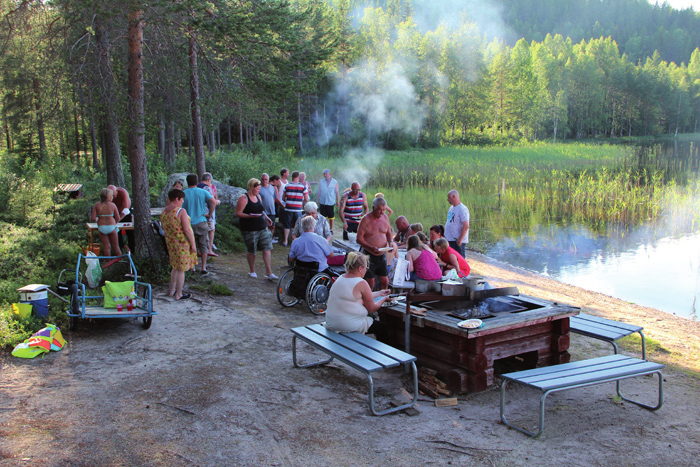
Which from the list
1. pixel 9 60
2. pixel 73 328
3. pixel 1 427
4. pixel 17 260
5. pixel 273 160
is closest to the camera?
pixel 1 427

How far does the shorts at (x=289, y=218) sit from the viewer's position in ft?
36.1

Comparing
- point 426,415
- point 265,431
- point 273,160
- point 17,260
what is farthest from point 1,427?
point 273,160

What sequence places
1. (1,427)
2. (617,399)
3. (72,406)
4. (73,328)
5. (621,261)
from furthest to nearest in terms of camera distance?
(621,261)
(73,328)
(617,399)
(72,406)
(1,427)

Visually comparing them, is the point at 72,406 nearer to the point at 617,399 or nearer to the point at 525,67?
the point at 617,399

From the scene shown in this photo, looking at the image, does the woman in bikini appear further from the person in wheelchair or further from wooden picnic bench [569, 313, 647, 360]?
wooden picnic bench [569, 313, 647, 360]

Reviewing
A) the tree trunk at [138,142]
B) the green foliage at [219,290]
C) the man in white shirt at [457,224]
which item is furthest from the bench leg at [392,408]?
the tree trunk at [138,142]

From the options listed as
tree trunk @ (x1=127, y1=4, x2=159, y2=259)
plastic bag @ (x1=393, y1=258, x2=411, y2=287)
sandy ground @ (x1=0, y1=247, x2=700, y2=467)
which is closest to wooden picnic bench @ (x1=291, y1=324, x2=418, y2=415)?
sandy ground @ (x1=0, y1=247, x2=700, y2=467)

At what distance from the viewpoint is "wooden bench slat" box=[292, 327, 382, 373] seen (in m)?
4.11

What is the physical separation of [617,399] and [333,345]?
254 cm

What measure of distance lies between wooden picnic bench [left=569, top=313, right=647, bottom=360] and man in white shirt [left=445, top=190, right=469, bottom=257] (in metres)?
3.22

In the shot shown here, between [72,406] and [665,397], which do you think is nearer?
[72,406]

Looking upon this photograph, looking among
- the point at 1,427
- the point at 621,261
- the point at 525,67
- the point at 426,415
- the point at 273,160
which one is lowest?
the point at 621,261

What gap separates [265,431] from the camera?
12.5 feet

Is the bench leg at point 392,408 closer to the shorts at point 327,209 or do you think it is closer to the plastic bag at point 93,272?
the plastic bag at point 93,272
